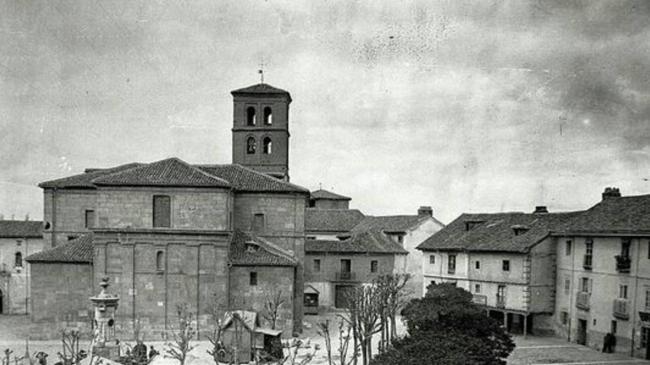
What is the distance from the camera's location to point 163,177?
31.3m

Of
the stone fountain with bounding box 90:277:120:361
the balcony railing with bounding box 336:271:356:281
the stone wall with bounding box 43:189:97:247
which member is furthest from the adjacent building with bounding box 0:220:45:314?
the balcony railing with bounding box 336:271:356:281

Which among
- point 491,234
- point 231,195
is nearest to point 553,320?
point 491,234

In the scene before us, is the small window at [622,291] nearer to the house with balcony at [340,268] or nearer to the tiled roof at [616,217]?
the tiled roof at [616,217]

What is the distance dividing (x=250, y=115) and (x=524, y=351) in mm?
27784

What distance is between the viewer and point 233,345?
26.0 m

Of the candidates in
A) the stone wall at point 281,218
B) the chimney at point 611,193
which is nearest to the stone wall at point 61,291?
the stone wall at point 281,218

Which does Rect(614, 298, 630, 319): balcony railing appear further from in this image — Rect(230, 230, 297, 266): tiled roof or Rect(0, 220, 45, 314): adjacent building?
Rect(0, 220, 45, 314): adjacent building

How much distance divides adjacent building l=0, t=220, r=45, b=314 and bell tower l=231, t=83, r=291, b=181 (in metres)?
17.1

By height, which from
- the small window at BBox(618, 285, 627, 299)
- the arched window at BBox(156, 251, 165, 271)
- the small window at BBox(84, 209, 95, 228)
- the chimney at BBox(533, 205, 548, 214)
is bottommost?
the small window at BBox(618, 285, 627, 299)

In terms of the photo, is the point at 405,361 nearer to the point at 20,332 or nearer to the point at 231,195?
the point at 231,195

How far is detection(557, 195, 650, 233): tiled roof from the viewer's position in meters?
27.9

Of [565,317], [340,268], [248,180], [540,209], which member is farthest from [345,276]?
[565,317]

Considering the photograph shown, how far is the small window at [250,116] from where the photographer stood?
1772 inches

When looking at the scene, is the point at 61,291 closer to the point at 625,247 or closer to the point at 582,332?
the point at 582,332
